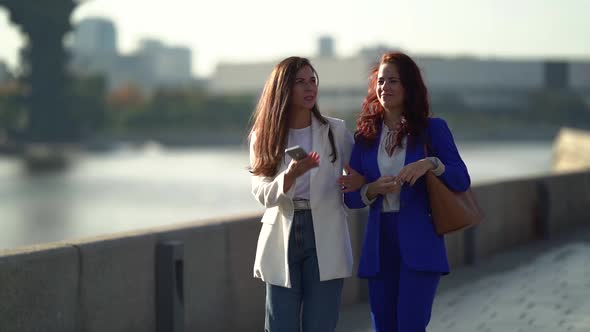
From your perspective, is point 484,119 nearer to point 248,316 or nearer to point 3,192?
point 3,192

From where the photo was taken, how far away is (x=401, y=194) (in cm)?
430

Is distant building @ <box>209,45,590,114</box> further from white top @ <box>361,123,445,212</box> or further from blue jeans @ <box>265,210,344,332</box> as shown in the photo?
blue jeans @ <box>265,210,344,332</box>

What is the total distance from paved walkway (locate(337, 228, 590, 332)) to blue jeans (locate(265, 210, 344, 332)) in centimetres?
269

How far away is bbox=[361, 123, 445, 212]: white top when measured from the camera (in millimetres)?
4285

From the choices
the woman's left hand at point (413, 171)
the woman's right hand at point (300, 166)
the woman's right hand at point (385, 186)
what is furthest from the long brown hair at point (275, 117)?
the woman's left hand at point (413, 171)

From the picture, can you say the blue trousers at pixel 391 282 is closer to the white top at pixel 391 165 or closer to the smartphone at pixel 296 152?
the white top at pixel 391 165

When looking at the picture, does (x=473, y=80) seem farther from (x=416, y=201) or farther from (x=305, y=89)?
(x=305, y=89)

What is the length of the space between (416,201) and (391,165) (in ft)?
0.61

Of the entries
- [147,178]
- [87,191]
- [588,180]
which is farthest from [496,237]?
[147,178]

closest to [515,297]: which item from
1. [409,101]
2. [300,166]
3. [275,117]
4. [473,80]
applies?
[409,101]

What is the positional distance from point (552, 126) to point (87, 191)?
291ft

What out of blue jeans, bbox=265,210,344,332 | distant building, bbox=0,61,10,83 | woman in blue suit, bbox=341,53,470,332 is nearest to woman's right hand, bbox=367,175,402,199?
woman in blue suit, bbox=341,53,470,332

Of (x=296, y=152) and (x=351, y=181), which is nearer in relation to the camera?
(x=296, y=152)

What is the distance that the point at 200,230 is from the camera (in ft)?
20.4
